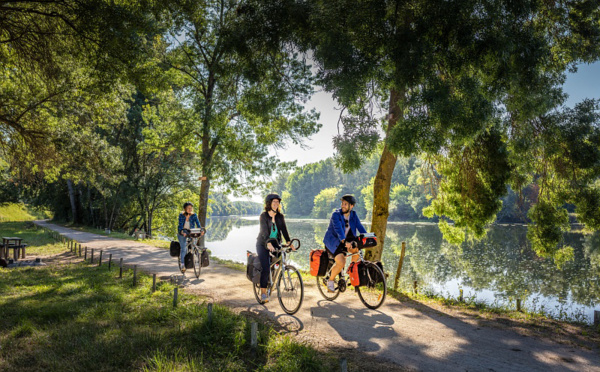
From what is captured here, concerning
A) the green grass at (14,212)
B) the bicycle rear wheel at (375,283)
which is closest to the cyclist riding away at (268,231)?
the bicycle rear wheel at (375,283)

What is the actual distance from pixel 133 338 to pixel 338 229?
3.74 metres

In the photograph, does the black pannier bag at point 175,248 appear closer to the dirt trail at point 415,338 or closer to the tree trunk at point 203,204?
the dirt trail at point 415,338

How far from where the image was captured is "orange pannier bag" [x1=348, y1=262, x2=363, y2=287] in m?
6.46

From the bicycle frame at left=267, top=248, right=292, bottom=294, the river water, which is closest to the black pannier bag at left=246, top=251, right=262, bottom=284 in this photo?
the bicycle frame at left=267, top=248, right=292, bottom=294

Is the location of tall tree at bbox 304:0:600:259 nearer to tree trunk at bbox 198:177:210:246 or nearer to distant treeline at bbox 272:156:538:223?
tree trunk at bbox 198:177:210:246

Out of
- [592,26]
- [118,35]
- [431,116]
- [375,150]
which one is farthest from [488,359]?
[118,35]

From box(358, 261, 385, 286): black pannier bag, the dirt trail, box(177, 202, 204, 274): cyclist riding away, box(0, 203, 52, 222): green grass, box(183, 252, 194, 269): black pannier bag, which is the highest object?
box(177, 202, 204, 274): cyclist riding away

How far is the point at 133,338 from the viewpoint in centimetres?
485

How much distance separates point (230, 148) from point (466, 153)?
10324 millimetres

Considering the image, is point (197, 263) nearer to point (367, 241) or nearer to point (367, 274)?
point (367, 274)

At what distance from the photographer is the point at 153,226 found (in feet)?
122

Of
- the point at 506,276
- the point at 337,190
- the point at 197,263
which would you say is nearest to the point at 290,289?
the point at 197,263

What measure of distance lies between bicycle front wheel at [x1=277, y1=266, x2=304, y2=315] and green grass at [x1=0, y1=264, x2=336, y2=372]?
929mm

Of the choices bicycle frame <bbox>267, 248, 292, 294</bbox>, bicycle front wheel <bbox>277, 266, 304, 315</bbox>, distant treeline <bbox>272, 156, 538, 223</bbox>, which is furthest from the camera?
distant treeline <bbox>272, 156, 538, 223</bbox>
